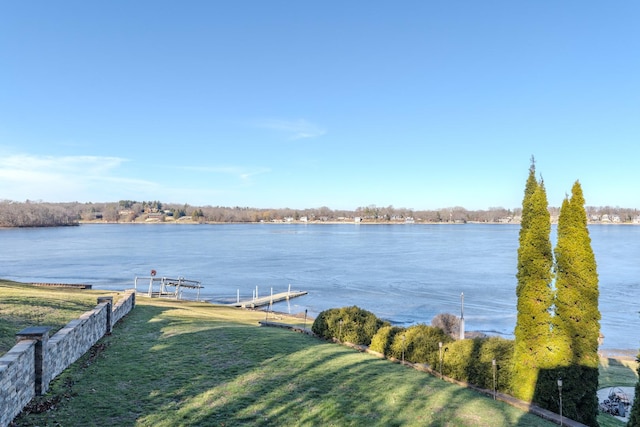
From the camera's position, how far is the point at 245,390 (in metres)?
7.97

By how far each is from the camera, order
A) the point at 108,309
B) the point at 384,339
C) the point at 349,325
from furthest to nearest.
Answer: the point at 349,325 → the point at 384,339 → the point at 108,309

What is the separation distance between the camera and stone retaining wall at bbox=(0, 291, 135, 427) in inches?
235

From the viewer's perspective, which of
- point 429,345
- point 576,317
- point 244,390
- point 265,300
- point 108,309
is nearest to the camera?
point 244,390

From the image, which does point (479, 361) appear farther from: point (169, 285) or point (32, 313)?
point (169, 285)

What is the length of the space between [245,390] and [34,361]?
359cm

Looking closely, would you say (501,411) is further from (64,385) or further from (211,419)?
(64,385)

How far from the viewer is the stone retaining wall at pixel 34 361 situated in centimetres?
597

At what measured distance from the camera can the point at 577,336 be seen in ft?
30.6

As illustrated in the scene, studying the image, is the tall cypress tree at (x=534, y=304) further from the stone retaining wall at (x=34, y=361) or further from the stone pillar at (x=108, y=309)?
the stone pillar at (x=108, y=309)

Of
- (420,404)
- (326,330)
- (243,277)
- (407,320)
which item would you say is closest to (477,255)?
(243,277)

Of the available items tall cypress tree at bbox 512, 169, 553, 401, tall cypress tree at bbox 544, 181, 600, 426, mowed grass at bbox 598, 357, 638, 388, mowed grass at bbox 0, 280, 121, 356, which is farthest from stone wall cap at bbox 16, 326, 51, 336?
mowed grass at bbox 598, 357, 638, 388

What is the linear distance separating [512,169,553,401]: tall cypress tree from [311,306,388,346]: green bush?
14.7ft

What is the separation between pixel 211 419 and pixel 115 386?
238 centimetres

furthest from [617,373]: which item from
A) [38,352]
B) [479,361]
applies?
[38,352]
